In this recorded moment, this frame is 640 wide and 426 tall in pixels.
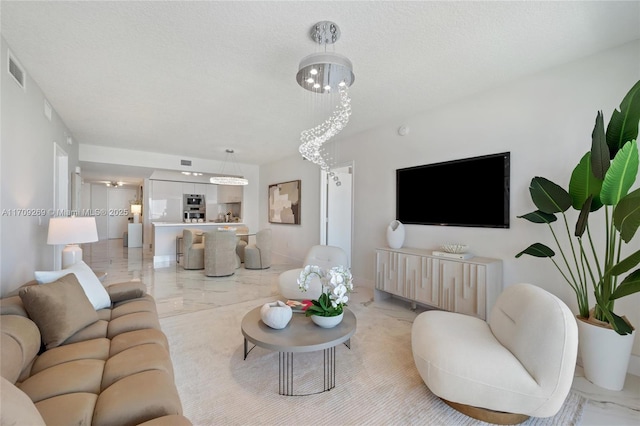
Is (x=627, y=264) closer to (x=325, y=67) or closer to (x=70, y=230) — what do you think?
(x=325, y=67)

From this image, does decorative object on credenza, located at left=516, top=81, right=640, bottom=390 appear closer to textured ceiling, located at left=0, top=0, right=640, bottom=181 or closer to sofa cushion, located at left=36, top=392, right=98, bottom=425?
textured ceiling, located at left=0, top=0, right=640, bottom=181

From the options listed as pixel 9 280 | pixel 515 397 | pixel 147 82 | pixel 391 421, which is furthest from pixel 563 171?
pixel 9 280

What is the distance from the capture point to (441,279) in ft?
10.8

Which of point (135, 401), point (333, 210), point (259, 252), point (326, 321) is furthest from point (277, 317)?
point (259, 252)

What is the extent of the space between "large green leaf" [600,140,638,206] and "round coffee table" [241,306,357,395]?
80.3 inches

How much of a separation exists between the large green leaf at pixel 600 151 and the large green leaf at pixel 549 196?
285 millimetres

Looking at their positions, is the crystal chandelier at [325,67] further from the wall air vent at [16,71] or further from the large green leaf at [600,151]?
the wall air vent at [16,71]

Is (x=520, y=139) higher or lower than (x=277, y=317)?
higher

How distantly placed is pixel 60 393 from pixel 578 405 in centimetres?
311

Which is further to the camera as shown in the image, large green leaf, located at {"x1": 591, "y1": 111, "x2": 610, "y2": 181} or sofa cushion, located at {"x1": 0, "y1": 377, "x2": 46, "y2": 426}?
large green leaf, located at {"x1": 591, "y1": 111, "x2": 610, "y2": 181}

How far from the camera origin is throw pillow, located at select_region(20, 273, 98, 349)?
1.78 m

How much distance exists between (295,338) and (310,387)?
1.34ft

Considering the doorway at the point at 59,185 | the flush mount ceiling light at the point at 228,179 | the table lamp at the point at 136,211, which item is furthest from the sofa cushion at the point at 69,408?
the table lamp at the point at 136,211

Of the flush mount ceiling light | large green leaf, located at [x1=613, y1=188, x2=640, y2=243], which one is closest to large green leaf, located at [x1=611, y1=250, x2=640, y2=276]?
large green leaf, located at [x1=613, y1=188, x2=640, y2=243]
